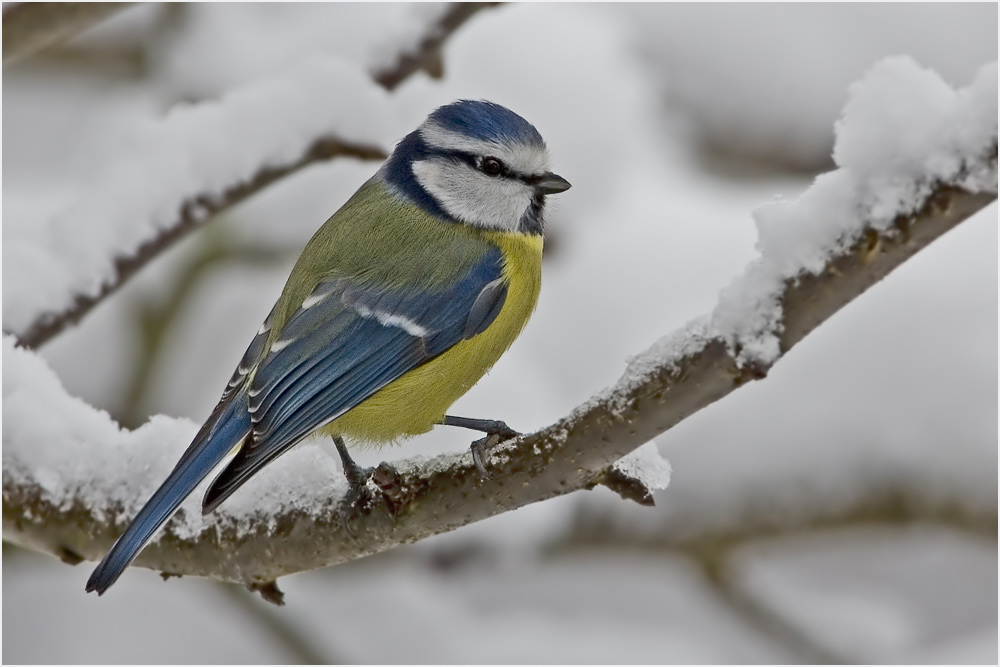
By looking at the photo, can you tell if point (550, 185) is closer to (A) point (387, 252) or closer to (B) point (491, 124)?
(B) point (491, 124)

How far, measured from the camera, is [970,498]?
230cm

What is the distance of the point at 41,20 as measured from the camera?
1941 mm

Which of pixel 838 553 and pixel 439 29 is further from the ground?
pixel 439 29

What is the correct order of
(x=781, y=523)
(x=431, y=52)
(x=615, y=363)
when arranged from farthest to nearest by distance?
1. (x=615, y=363)
2. (x=781, y=523)
3. (x=431, y=52)

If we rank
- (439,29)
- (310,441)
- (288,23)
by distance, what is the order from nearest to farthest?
(310,441) < (439,29) < (288,23)

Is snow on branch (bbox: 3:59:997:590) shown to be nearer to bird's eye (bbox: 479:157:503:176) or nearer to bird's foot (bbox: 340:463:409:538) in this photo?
bird's foot (bbox: 340:463:409:538)

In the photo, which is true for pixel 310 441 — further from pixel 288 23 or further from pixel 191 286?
pixel 288 23

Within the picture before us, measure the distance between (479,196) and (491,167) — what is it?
0.20ft

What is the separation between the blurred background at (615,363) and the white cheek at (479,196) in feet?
1.92

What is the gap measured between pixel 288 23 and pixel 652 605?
2.22m

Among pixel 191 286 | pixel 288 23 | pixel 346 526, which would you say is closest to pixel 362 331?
pixel 346 526

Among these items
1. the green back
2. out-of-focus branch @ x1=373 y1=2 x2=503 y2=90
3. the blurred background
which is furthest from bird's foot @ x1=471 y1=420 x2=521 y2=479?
out-of-focus branch @ x1=373 y1=2 x2=503 y2=90

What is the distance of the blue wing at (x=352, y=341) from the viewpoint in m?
1.59

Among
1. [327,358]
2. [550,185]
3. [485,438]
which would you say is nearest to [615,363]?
[550,185]
